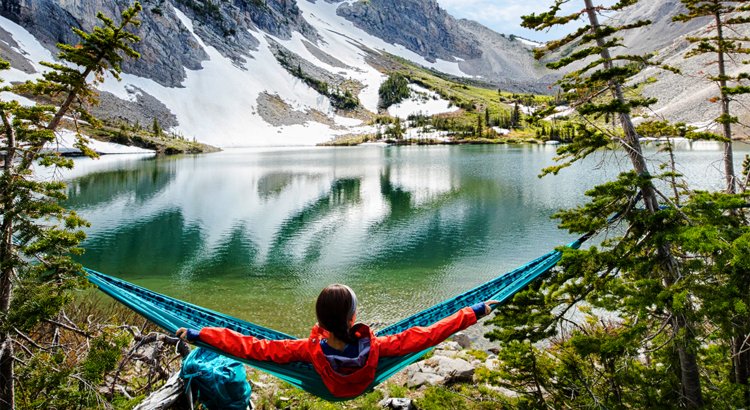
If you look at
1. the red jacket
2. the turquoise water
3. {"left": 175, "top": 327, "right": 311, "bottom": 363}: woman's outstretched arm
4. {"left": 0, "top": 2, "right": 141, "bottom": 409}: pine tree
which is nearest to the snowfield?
the turquoise water

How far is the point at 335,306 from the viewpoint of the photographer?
2.04 m

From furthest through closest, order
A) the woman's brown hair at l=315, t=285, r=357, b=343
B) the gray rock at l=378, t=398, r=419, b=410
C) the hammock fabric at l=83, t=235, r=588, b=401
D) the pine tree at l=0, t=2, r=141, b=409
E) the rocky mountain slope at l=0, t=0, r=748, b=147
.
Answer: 1. the rocky mountain slope at l=0, t=0, r=748, b=147
2. the gray rock at l=378, t=398, r=419, b=410
3. the pine tree at l=0, t=2, r=141, b=409
4. the hammock fabric at l=83, t=235, r=588, b=401
5. the woman's brown hair at l=315, t=285, r=357, b=343

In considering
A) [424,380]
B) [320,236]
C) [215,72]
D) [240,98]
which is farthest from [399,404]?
[215,72]

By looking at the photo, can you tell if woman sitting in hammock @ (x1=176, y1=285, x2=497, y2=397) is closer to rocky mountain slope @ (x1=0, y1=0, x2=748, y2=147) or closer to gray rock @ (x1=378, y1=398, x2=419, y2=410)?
gray rock @ (x1=378, y1=398, x2=419, y2=410)

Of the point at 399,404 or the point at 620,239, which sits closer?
the point at 620,239

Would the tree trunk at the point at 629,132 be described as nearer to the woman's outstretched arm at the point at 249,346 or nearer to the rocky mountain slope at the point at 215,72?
the woman's outstretched arm at the point at 249,346

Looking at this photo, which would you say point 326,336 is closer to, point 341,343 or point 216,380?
point 341,343

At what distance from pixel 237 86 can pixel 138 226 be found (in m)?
98.4

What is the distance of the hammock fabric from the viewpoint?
8.44 ft

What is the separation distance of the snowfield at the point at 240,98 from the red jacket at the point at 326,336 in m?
90.2

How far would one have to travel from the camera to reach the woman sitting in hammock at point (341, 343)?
207cm

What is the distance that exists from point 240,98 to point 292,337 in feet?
357

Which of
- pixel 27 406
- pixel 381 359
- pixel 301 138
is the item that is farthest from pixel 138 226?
pixel 301 138

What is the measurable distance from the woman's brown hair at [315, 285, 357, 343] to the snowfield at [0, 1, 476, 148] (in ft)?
298
